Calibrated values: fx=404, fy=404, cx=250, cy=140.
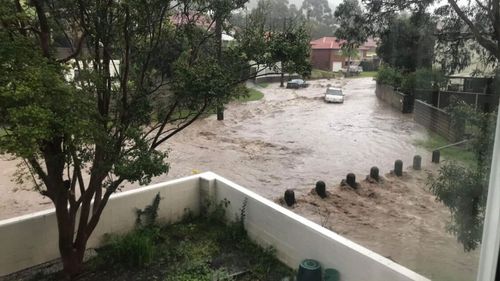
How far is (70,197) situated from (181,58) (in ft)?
3.47

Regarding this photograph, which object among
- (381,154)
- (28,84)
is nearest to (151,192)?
(28,84)

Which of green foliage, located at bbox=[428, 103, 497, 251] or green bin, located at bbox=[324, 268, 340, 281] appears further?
green bin, located at bbox=[324, 268, 340, 281]

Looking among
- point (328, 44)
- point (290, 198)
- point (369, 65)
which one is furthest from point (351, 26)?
point (290, 198)

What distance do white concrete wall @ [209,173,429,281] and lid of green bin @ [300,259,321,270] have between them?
0.14 feet

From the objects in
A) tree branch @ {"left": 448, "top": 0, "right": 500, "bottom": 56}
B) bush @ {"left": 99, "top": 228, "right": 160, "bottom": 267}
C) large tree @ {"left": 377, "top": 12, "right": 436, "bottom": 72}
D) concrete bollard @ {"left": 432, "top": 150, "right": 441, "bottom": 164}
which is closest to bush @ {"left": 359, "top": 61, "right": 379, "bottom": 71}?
large tree @ {"left": 377, "top": 12, "right": 436, "bottom": 72}

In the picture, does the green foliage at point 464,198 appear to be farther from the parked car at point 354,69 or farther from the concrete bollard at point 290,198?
the concrete bollard at point 290,198

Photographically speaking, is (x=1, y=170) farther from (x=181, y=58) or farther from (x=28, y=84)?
(x=28, y=84)

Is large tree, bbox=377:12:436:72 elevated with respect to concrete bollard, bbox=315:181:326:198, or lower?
elevated

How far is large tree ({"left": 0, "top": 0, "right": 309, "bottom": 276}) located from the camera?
1555 millimetres

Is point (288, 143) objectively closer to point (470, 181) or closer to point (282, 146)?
point (282, 146)

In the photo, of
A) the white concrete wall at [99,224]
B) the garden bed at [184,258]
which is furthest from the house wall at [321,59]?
the white concrete wall at [99,224]

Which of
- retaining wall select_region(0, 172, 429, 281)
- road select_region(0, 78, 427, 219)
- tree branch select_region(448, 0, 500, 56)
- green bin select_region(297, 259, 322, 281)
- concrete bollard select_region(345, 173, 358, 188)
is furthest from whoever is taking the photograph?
concrete bollard select_region(345, 173, 358, 188)

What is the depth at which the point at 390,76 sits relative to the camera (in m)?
2.02

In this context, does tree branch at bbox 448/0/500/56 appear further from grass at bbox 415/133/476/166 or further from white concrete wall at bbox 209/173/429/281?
white concrete wall at bbox 209/173/429/281
